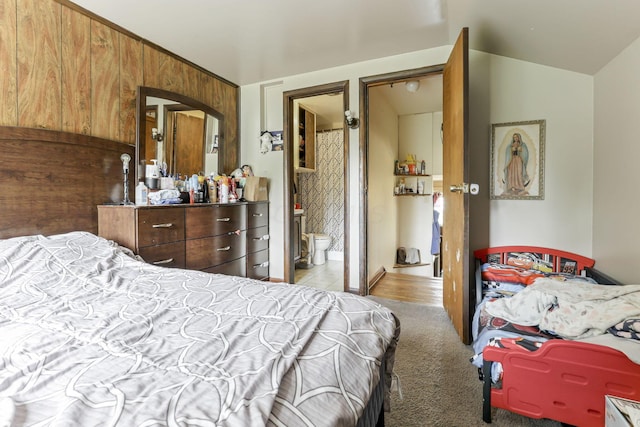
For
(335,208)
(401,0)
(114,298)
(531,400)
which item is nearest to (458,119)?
(401,0)

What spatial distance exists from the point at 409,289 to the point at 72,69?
366 cm

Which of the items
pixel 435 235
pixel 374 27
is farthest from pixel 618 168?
pixel 435 235

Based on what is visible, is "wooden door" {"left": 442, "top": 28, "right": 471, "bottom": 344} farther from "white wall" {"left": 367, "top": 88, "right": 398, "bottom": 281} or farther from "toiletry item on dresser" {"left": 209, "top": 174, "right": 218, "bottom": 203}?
"toiletry item on dresser" {"left": 209, "top": 174, "right": 218, "bottom": 203}

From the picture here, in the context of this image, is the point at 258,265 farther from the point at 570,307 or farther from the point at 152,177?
the point at 570,307

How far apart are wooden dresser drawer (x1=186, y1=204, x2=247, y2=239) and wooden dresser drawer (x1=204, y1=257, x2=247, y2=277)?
0.32 metres

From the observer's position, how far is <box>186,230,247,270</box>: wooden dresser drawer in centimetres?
254

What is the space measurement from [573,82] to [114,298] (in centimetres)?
337

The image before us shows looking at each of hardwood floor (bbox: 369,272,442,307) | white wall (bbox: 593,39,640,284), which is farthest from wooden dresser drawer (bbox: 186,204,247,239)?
white wall (bbox: 593,39,640,284)

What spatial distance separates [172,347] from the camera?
0.81 metres

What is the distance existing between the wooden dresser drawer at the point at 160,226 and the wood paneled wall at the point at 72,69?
0.78 meters

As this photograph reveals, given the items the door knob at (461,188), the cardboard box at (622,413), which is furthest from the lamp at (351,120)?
the cardboard box at (622,413)

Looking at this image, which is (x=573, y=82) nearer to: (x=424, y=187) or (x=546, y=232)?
(x=546, y=232)

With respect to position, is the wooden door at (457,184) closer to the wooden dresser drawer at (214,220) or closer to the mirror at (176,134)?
the wooden dresser drawer at (214,220)

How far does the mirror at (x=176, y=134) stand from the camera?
2600 mm
